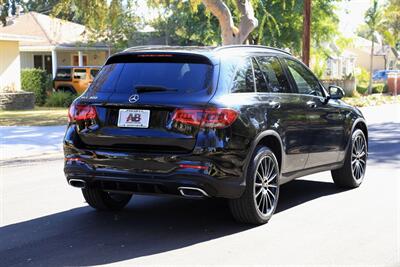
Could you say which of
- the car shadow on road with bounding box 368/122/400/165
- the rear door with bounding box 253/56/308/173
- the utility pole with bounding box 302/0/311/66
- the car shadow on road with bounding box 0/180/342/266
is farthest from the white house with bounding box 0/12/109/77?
the rear door with bounding box 253/56/308/173

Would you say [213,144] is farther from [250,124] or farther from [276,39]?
[276,39]

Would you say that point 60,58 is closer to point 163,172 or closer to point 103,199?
point 103,199

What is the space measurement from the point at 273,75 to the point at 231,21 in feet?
48.5

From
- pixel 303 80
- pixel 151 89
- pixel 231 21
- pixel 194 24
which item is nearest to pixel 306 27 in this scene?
pixel 231 21

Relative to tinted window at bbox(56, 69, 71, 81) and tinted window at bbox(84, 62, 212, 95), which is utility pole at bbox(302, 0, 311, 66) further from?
tinted window at bbox(84, 62, 212, 95)

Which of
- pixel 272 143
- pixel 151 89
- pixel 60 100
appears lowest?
pixel 60 100

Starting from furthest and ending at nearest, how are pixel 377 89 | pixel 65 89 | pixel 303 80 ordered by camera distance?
1. pixel 377 89
2. pixel 65 89
3. pixel 303 80

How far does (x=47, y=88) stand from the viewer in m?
30.9

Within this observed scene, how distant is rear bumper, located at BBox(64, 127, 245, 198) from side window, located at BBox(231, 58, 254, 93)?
Result: 0.75 m

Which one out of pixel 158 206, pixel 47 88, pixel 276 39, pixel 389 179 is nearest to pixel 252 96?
pixel 158 206

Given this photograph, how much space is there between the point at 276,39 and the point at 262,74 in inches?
1137

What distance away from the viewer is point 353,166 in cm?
859

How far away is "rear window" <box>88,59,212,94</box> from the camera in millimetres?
6242

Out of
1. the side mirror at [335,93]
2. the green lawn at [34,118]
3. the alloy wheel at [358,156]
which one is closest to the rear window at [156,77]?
the side mirror at [335,93]
